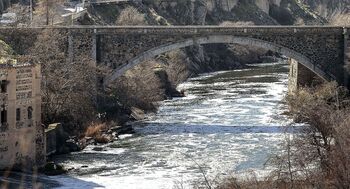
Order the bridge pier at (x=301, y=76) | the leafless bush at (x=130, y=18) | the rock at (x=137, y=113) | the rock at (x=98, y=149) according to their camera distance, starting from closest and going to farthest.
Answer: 1. the rock at (x=98, y=149)
2. the rock at (x=137, y=113)
3. the bridge pier at (x=301, y=76)
4. the leafless bush at (x=130, y=18)

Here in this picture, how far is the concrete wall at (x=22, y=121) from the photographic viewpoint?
40.7 metres

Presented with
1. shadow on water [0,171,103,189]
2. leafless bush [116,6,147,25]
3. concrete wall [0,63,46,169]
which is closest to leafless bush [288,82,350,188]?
shadow on water [0,171,103,189]

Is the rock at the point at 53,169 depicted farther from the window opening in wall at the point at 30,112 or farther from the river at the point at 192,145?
the window opening in wall at the point at 30,112

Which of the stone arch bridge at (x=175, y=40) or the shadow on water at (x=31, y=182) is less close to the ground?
the stone arch bridge at (x=175, y=40)

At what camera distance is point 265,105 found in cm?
6369

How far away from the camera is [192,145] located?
4822cm

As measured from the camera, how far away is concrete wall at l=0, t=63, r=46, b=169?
40.7 metres

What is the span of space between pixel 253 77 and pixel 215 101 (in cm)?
1975

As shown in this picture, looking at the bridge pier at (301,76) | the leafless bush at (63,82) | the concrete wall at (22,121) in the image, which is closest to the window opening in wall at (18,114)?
the concrete wall at (22,121)

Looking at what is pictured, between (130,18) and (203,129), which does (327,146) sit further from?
(130,18)

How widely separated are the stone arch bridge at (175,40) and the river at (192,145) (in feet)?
14.3

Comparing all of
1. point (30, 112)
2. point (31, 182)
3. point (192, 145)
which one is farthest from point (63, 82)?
point (31, 182)

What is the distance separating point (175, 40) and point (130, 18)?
26806 mm

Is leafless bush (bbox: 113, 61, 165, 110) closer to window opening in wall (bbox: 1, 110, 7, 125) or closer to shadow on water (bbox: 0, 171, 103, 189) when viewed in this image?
window opening in wall (bbox: 1, 110, 7, 125)
